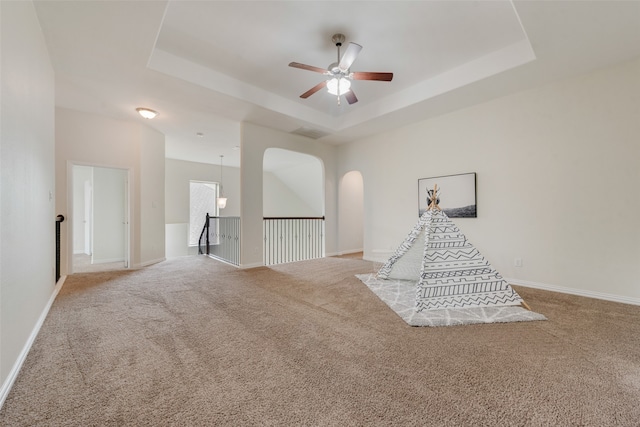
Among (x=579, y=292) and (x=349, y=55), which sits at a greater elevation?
(x=349, y=55)

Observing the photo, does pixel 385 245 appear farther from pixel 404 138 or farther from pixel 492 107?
pixel 492 107

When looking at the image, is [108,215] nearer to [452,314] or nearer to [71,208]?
[71,208]

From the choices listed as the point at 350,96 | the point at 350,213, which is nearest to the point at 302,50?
the point at 350,96

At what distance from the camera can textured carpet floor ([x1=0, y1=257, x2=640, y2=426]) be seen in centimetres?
132

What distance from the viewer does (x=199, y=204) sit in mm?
9148

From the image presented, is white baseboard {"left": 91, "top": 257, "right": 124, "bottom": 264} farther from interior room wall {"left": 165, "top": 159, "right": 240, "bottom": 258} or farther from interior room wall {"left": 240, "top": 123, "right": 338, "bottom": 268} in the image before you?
interior room wall {"left": 240, "top": 123, "right": 338, "bottom": 268}

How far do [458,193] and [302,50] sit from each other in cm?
330

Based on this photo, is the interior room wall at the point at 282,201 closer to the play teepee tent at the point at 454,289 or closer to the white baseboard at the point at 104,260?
the white baseboard at the point at 104,260

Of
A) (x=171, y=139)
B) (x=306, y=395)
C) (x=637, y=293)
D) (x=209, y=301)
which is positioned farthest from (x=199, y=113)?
(x=637, y=293)

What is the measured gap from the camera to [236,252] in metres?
5.30

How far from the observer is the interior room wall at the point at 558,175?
9.93 ft

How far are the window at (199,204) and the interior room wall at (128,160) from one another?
3404 mm

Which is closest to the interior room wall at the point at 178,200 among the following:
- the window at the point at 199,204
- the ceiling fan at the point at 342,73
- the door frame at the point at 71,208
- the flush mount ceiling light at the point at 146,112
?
the window at the point at 199,204

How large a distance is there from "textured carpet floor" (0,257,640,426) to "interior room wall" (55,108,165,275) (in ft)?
7.41
